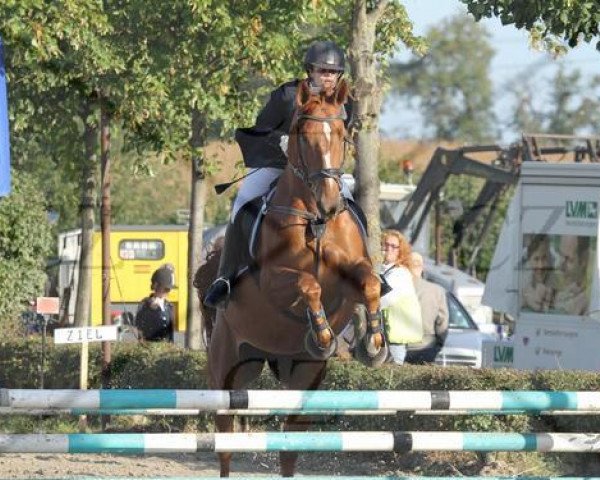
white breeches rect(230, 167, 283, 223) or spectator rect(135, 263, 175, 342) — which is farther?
spectator rect(135, 263, 175, 342)

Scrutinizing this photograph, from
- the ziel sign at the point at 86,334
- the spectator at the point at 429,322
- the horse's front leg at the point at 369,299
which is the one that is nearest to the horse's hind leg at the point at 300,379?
the horse's front leg at the point at 369,299

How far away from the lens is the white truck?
14.9 m

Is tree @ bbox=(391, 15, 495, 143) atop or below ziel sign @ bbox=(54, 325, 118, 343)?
atop

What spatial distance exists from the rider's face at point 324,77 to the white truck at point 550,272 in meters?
6.15

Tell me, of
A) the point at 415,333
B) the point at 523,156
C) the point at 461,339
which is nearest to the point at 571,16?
the point at 415,333

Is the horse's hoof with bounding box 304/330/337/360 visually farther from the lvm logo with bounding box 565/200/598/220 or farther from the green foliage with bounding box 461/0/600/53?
the lvm logo with bounding box 565/200/598/220

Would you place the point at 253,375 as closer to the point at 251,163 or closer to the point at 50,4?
the point at 251,163

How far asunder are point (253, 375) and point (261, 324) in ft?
2.80

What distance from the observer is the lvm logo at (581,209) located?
585 inches

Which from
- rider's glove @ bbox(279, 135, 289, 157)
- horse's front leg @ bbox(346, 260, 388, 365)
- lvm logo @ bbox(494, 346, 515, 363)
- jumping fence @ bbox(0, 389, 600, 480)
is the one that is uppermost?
rider's glove @ bbox(279, 135, 289, 157)

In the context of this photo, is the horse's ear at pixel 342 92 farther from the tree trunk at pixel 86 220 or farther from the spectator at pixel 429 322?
the tree trunk at pixel 86 220

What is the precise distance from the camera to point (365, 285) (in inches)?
340

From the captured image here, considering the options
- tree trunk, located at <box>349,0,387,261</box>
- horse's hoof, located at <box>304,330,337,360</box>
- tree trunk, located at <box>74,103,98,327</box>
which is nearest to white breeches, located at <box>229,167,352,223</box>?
horse's hoof, located at <box>304,330,337,360</box>

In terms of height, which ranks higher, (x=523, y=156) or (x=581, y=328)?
(x=523, y=156)
